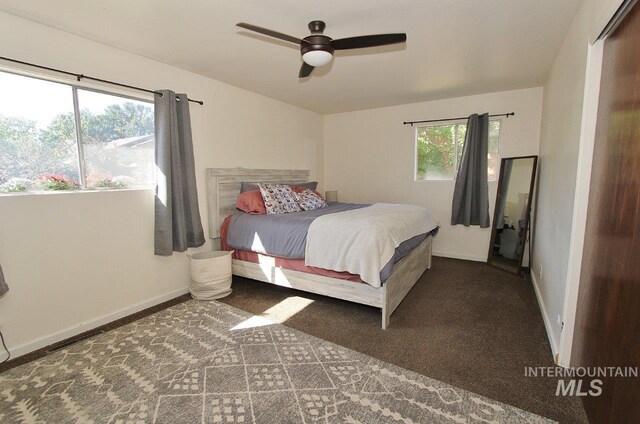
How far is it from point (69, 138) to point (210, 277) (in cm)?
166

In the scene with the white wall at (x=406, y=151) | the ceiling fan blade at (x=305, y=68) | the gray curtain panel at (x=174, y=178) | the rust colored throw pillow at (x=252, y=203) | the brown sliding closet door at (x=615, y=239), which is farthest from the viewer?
the white wall at (x=406, y=151)

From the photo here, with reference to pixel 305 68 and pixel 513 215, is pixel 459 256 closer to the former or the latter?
pixel 513 215

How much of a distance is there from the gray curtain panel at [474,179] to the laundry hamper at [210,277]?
3276 mm

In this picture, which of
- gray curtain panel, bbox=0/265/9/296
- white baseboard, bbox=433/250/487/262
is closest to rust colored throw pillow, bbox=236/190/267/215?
gray curtain panel, bbox=0/265/9/296

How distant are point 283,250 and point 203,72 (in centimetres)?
212

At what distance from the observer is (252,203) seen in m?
3.42

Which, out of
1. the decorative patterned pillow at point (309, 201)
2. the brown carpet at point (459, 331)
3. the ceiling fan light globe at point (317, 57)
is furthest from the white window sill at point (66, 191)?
the ceiling fan light globe at point (317, 57)

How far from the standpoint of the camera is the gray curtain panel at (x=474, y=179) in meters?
4.10

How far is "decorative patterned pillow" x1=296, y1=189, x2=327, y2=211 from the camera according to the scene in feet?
12.4

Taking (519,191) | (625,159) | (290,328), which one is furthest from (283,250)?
(519,191)

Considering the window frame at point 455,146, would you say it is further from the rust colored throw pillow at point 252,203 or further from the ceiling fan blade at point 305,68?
the ceiling fan blade at point 305,68

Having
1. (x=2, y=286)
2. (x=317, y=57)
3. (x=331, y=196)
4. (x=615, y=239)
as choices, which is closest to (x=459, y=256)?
(x=331, y=196)

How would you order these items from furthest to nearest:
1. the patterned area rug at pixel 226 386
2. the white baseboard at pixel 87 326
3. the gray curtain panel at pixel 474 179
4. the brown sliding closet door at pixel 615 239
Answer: the gray curtain panel at pixel 474 179
the white baseboard at pixel 87 326
the patterned area rug at pixel 226 386
the brown sliding closet door at pixel 615 239

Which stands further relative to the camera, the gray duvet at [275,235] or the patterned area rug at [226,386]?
the gray duvet at [275,235]
